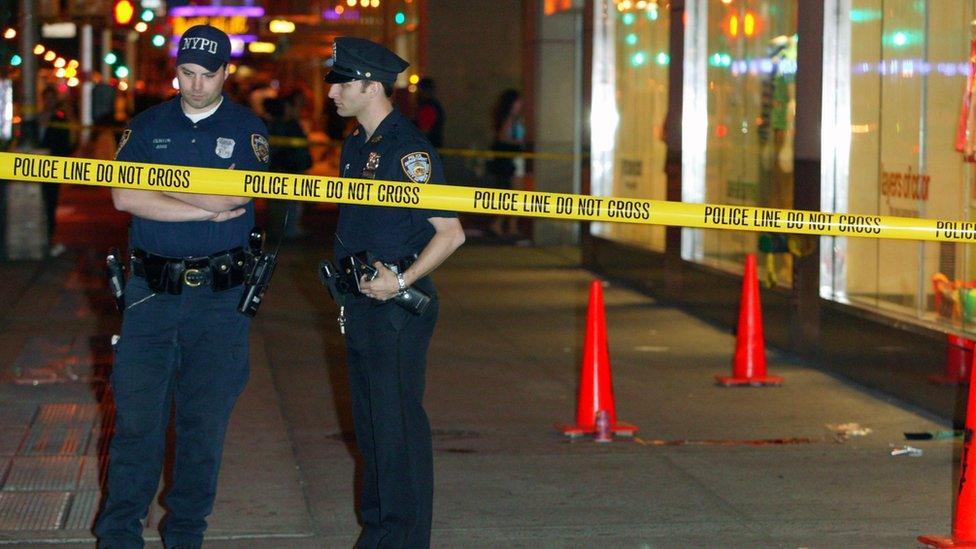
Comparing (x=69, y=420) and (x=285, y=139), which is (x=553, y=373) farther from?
(x=285, y=139)

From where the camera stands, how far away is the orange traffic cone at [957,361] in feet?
27.1

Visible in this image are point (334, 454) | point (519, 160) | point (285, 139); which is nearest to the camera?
point (334, 454)

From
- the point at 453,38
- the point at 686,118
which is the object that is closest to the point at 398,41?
the point at 453,38

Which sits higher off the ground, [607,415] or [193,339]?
[193,339]

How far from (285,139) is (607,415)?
38.8 ft

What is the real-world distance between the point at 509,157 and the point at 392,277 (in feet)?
52.2

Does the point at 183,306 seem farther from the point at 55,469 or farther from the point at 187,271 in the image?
the point at 55,469

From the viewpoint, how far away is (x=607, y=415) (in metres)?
7.88

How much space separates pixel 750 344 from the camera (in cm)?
944

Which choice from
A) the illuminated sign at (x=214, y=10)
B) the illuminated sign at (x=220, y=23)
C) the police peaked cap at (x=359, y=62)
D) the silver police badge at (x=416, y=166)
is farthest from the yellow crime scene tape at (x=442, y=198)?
the illuminated sign at (x=220, y=23)

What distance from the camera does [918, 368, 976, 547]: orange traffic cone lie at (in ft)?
18.7

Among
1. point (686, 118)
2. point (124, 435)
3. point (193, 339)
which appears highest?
point (686, 118)

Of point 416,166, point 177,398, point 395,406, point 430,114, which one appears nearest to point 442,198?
point 416,166

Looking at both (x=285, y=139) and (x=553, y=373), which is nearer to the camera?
(x=553, y=373)
